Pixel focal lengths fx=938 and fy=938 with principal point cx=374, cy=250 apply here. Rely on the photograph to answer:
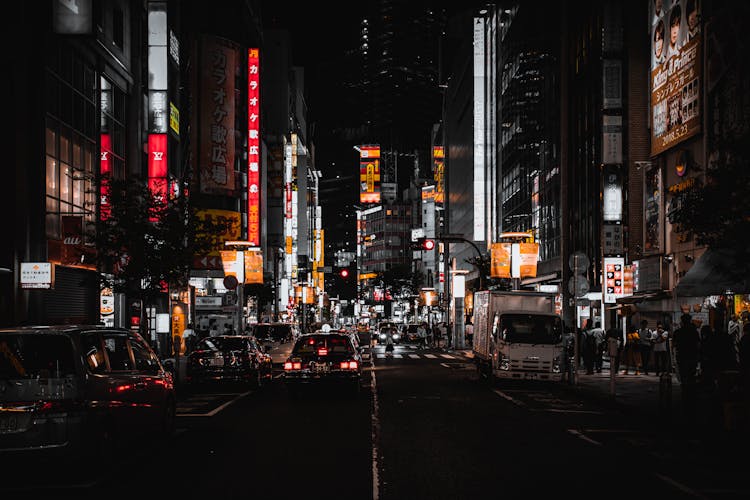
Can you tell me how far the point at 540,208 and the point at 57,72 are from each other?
36841mm

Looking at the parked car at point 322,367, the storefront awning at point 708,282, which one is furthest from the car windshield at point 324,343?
the storefront awning at point 708,282

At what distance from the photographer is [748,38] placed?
88.6 feet

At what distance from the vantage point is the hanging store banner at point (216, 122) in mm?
64375

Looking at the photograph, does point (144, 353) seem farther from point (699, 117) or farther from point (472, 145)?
point (472, 145)

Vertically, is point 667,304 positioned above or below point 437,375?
above

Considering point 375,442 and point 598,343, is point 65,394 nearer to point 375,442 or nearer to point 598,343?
point 375,442

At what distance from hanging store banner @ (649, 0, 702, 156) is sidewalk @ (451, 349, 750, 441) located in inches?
413

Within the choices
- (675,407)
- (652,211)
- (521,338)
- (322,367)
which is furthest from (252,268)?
(675,407)

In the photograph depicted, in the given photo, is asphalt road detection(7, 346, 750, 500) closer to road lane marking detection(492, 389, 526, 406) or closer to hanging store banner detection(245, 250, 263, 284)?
road lane marking detection(492, 389, 526, 406)

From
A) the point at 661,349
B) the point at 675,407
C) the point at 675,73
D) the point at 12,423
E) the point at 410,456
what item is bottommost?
the point at 675,407

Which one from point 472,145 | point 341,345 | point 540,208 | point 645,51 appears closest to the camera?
point 341,345

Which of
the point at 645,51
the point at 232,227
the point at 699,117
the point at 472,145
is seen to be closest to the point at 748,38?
the point at 699,117

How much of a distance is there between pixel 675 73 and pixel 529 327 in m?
11.9

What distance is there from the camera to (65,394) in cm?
1081
